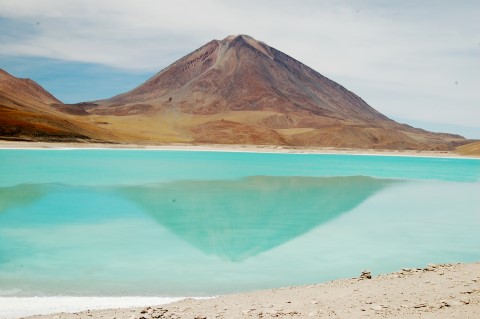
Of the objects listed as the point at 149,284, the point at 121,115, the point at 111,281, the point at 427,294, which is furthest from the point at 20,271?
the point at 121,115

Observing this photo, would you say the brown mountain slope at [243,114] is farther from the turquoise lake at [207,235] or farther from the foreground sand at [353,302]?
the foreground sand at [353,302]

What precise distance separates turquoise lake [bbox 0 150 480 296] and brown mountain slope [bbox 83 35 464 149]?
3067 inches

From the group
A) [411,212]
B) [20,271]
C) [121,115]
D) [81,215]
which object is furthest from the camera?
[121,115]

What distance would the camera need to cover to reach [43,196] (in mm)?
20344

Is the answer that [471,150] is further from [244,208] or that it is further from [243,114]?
[244,208]

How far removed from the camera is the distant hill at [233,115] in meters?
119

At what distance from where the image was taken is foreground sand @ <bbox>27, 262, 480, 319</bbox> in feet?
18.0

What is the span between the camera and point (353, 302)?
19.6 ft

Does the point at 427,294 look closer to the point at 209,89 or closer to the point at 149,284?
the point at 149,284

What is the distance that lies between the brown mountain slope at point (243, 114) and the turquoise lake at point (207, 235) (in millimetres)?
77912

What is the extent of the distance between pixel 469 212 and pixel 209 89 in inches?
6354

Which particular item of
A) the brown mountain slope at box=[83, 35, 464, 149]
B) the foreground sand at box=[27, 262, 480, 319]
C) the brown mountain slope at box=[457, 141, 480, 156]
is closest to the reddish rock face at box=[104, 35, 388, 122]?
the brown mountain slope at box=[83, 35, 464, 149]

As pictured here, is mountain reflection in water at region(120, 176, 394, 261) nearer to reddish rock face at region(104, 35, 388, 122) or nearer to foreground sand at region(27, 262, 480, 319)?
foreground sand at region(27, 262, 480, 319)

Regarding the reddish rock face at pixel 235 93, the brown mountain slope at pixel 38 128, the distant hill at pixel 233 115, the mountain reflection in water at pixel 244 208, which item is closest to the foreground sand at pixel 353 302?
the mountain reflection in water at pixel 244 208
